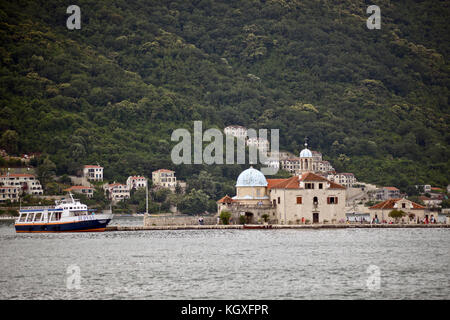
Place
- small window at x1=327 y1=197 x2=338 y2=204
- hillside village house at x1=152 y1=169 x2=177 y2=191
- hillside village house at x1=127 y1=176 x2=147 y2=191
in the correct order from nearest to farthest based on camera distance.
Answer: small window at x1=327 y1=197 x2=338 y2=204 → hillside village house at x1=127 y1=176 x2=147 y2=191 → hillside village house at x1=152 y1=169 x2=177 y2=191

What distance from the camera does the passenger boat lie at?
375 feet

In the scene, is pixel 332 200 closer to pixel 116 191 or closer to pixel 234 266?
pixel 234 266

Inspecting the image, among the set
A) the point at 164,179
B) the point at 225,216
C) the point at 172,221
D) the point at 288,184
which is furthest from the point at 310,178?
the point at 164,179

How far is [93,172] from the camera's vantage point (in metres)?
181

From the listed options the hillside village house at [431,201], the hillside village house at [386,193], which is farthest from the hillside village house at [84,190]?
the hillside village house at [431,201]

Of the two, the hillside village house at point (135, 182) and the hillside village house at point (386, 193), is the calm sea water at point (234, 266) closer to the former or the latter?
the hillside village house at point (135, 182)

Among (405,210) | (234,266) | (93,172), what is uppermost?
(93,172)

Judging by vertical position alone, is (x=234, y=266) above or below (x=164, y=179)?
below

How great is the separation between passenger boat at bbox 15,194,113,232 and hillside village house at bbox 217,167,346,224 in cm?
1723

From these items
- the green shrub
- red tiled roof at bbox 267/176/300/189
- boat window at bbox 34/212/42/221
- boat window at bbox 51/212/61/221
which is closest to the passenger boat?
boat window at bbox 51/212/61/221

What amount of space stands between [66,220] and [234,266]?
53182 mm

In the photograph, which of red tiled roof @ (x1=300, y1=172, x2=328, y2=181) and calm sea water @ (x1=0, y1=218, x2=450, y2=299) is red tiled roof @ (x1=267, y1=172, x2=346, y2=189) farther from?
calm sea water @ (x1=0, y1=218, x2=450, y2=299)

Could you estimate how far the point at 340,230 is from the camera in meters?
106
